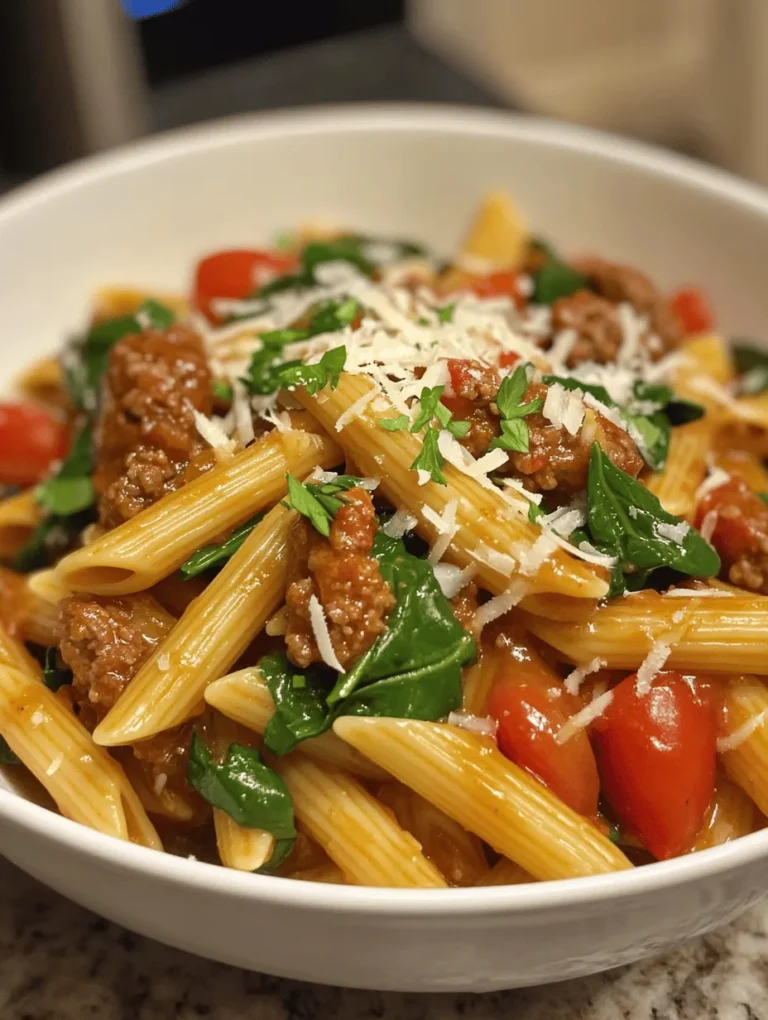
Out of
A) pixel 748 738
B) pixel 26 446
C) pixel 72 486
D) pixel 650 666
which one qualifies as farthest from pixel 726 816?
pixel 26 446

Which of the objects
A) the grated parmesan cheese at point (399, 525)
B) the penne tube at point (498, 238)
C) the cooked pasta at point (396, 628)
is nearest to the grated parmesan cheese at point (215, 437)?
the cooked pasta at point (396, 628)

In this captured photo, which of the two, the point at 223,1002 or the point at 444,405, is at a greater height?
the point at 444,405

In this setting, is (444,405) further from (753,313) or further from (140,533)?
(753,313)

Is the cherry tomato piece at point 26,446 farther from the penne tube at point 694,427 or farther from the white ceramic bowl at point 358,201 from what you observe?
the penne tube at point 694,427

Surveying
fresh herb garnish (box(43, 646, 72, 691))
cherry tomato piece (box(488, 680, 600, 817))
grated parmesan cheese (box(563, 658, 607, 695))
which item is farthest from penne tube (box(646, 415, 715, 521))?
fresh herb garnish (box(43, 646, 72, 691))

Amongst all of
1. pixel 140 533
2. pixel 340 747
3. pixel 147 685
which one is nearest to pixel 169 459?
pixel 140 533

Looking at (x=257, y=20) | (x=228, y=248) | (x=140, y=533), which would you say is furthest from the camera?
(x=257, y=20)

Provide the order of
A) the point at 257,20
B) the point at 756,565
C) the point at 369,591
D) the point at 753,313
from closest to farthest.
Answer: the point at 369,591 < the point at 756,565 < the point at 753,313 < the point at 257,20
